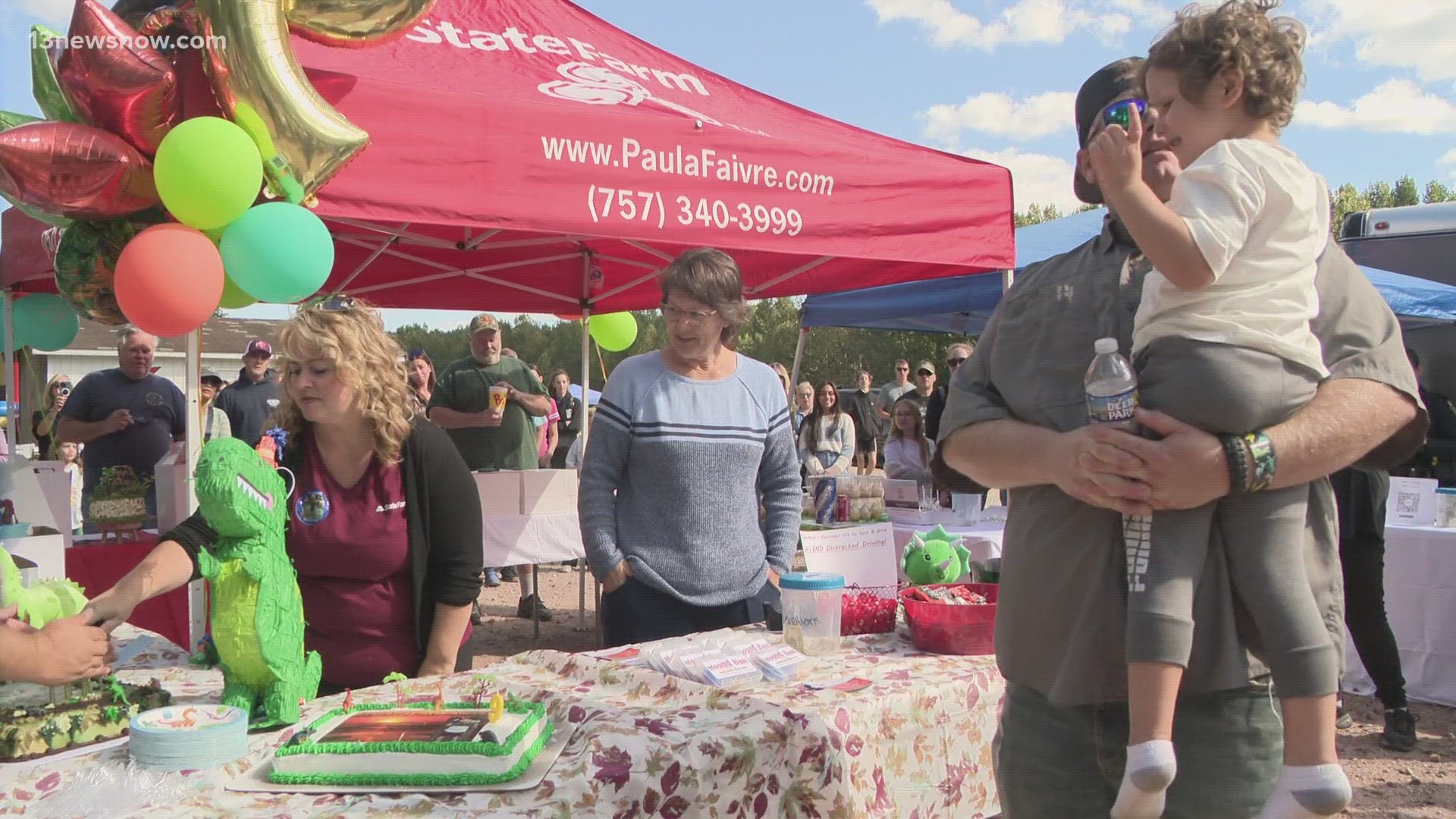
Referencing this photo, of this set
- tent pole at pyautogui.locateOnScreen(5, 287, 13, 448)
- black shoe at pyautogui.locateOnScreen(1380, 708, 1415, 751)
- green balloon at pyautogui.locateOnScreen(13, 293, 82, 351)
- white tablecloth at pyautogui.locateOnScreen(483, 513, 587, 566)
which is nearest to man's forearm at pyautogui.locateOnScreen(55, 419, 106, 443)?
tent pole at pyautogui.locateOnScreen(5, 287, 13, 448)

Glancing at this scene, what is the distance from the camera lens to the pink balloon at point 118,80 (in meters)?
2.47

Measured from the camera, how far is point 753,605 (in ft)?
8.80

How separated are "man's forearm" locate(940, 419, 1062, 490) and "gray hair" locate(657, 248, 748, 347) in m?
1.25

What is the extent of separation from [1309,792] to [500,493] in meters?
4.47

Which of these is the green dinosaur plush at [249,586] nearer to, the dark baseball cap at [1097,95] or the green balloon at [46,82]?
the dark baseball cap at [1097,95]

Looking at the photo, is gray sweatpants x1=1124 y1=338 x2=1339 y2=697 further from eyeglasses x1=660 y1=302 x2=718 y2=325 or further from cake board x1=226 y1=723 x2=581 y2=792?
eyeglasses x1=660 y1=302 x2=718 y2=325

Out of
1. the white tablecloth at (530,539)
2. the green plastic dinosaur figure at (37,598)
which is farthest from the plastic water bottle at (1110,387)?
the white tablecloth at (530,539)

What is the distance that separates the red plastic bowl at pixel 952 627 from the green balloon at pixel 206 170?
1.96 m

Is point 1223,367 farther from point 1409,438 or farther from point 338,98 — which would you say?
point 338,98

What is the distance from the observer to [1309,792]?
3.66 ft

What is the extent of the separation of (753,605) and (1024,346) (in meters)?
1.51

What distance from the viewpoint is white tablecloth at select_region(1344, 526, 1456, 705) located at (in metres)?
4.66

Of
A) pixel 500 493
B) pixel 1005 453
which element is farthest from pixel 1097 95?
pixel 500 493

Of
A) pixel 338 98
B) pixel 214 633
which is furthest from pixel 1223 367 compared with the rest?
pixel 338 98
